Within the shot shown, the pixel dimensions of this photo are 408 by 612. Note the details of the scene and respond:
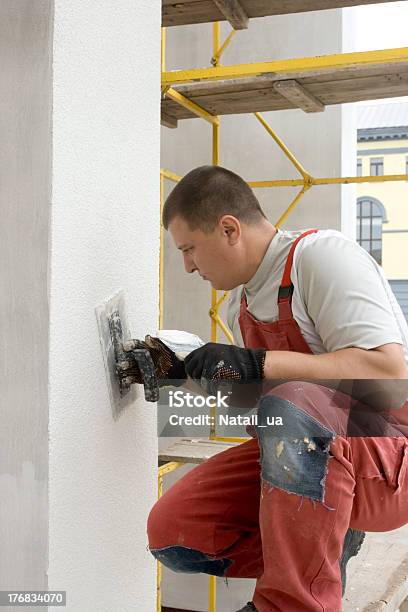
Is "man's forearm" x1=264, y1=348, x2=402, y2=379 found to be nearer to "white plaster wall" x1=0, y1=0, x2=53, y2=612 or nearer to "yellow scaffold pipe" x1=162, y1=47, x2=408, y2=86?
"white plaster wall" x1=0, y1=0, x2=53, y2=612

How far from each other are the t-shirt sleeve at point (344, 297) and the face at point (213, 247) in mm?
218

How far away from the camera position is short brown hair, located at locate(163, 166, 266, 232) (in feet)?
6.41

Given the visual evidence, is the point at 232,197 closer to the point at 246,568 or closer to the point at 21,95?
the point at 21,95

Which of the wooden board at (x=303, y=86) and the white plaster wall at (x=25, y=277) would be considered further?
the wooden board at (x=303, y=86)

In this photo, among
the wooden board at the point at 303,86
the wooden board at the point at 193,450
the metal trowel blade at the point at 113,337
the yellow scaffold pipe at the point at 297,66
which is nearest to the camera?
the metal trowel blade at the point at 113,337

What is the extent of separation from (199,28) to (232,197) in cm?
413

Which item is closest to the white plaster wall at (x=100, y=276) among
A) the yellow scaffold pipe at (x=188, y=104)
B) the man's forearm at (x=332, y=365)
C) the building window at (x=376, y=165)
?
the man's forearm at (x=332, y=365)

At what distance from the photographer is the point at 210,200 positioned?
1.96m

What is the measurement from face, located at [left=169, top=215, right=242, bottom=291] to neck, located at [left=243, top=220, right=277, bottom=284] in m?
0.04

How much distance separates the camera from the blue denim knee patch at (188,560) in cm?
198

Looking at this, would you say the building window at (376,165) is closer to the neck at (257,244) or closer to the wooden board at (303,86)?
the wooden board at (303,86)

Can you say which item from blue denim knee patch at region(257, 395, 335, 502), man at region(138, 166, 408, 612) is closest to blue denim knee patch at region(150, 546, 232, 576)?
man at region(138, 166, 408, 612)

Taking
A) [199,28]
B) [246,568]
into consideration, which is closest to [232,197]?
[246,568]

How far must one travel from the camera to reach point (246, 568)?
2.10 m
